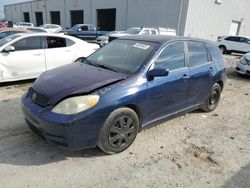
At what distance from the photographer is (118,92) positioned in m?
3.42

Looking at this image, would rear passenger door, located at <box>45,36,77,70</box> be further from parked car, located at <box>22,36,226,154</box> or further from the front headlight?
the front headlight

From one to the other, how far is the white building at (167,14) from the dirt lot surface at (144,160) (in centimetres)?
1926

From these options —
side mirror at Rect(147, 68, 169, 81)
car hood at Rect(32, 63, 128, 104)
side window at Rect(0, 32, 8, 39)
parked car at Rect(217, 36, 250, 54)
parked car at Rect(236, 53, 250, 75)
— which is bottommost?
parked car at Rect(217, 36, 250, 54)

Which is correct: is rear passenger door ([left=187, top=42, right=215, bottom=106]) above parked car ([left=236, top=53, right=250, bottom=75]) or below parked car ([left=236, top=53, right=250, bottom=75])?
above

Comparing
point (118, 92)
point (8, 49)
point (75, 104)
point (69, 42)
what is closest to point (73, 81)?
point (75, 104)

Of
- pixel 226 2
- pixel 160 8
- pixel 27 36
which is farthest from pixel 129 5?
pixel 27 36

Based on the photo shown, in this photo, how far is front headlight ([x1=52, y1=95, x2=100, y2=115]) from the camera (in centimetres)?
316

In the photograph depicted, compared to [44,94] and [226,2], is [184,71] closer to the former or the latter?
[44,94]

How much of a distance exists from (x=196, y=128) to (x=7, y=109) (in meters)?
3.78

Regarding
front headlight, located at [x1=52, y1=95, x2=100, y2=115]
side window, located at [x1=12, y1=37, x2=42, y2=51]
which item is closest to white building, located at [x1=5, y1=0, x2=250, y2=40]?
side window, located at [x1=12, y1=37, x2=42, y2=51]

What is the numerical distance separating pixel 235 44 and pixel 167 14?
686 cm

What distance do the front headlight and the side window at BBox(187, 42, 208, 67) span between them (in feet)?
7.29

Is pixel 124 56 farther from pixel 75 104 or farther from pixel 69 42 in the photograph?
pixel 69 42

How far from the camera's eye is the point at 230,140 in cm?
440
